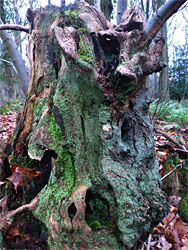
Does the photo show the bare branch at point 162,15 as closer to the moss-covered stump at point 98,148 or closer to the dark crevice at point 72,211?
the moss-covered stump at point 98,148

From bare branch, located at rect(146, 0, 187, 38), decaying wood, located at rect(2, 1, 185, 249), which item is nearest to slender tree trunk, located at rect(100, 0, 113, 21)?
bare branch, located at rect(146, 0, 187, 38)

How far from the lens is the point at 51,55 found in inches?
75.1

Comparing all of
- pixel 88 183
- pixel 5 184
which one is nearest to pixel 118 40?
pixel 88 183

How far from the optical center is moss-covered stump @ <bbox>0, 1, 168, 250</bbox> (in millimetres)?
1187

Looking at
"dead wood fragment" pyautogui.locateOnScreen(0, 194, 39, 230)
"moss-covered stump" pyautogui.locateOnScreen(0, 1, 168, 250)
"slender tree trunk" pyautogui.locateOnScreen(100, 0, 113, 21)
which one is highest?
"slender tree trunk" pyautogui.locateOnScreen(100, 0, 113, 21)

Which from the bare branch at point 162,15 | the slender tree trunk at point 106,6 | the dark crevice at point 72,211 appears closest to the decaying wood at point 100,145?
the dark crevice at point 72,211

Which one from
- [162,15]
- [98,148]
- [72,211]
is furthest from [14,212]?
[162,15]

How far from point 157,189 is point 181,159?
133 cm

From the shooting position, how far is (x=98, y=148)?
1412mm

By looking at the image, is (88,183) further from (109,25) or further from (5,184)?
(109,25)

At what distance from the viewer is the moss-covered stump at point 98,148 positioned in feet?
3.89

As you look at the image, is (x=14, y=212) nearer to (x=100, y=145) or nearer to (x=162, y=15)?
(x=100, y=145)

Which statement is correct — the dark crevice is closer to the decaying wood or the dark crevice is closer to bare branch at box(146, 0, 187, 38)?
the decaying wood

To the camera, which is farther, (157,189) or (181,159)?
(181,159)
